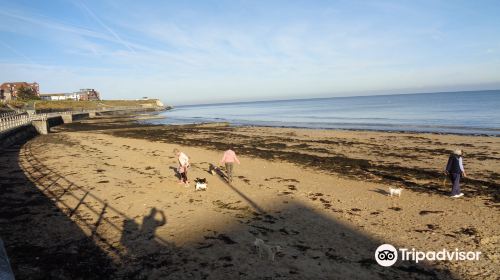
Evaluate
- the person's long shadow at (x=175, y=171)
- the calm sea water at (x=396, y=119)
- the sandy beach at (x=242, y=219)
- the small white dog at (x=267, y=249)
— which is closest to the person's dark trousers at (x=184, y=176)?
the sandy beach at (x=242, y=219)

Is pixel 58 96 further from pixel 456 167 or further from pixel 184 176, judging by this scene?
pixel 456 167

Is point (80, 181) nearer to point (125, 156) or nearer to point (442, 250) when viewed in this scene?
point (125, 156)

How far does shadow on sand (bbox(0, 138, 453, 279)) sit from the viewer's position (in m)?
6.79

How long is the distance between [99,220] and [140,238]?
195cm

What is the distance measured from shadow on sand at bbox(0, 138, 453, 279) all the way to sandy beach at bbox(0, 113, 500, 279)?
27 mm

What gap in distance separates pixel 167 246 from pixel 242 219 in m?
2.54

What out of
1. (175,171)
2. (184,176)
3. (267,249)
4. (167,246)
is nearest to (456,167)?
(267,249)

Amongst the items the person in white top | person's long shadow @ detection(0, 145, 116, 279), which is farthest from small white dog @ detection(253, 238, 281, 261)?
the person in white top

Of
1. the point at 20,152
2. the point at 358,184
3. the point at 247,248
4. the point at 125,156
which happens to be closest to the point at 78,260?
the point at 247,248

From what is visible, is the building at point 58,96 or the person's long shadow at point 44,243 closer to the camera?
the person's long shadow at point 44,243

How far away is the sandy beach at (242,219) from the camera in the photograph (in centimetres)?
702

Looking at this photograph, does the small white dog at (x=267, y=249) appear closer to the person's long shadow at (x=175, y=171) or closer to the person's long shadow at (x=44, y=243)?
the person's long shadow at (x=44, y=243)

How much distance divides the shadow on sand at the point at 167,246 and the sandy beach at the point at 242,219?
0.03 metres

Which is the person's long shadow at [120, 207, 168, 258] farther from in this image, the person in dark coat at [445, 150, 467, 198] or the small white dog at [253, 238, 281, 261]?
the person in dark coat at [445, 150, 467, 198]
